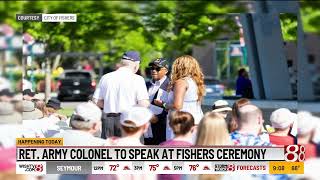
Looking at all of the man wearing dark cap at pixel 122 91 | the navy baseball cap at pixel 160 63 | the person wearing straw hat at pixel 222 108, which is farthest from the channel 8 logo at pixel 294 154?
the navy baseball cap at pixel 160 63

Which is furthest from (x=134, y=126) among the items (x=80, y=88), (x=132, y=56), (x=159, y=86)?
(x=80, y=88)

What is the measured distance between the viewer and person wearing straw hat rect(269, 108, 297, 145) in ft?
12.2

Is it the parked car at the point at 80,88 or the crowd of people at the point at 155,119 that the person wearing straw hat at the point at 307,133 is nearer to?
the crowd of people at the point at 155,119

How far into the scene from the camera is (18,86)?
3.65m

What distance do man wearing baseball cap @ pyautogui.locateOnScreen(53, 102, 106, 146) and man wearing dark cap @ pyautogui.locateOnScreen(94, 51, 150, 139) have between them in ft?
0.58

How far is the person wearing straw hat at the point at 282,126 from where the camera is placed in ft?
12.2

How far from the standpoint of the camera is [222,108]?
3.91 m

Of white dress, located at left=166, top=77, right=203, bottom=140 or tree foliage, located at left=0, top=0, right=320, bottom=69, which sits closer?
tree foliage, located at left=0, top=0, right=320, bottom=69

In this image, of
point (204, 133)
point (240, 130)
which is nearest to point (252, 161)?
point (240, 130)

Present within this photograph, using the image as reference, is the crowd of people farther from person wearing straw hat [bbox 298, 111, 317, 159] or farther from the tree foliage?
the tree foliage

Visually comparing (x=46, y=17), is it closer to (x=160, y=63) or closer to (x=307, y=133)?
(x=160, y=63)

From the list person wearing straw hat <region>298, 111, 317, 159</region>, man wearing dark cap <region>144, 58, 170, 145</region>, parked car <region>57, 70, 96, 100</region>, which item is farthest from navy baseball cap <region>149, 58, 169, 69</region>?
person wearing straw hat <region>298, 111, 317, 159</region>

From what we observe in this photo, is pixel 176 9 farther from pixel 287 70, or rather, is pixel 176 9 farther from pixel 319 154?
pixel 319 154

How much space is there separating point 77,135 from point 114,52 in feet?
4.30
